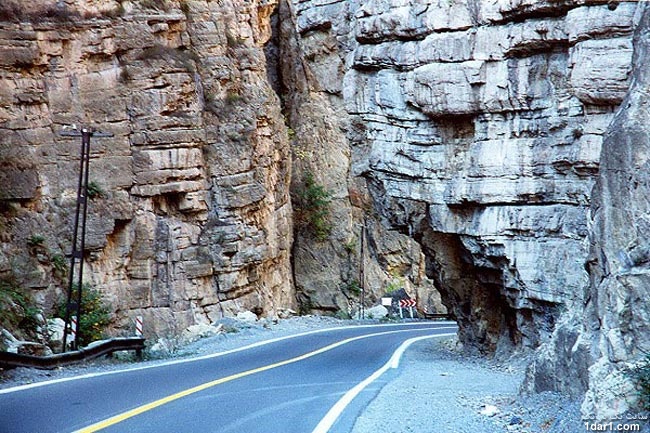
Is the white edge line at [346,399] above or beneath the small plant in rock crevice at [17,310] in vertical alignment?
beneath

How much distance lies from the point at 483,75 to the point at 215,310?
15.2m

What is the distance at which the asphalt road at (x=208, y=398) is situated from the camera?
870cm

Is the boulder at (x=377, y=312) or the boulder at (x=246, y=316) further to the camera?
the boulder at (x=377, y=312)

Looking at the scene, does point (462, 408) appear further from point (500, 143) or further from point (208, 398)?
point (500, 143)

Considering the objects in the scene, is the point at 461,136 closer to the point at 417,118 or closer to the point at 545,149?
the point at 417,118

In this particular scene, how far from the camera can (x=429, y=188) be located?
20.4 metres

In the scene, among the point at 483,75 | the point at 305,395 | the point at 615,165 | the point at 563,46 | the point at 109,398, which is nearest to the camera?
the point at 615,165

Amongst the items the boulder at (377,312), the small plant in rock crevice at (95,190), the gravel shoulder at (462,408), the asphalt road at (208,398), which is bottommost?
the boulder at (377,312)

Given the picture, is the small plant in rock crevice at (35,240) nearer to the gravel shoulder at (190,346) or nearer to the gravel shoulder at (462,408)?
the gravel shoulder at (190,346)

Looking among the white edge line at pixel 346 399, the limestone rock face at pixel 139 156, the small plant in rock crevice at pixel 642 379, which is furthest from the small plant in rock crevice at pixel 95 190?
the small plant in rock crevice at pixel 642 379

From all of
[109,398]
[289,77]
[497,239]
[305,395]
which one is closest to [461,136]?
[497,239]

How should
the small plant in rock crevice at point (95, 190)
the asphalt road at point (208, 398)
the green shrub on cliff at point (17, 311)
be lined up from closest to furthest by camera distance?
the asphalt road at point (208, 398) → the green shrub on cliff at point (17, 311) → the small plant in rock crevice at point (95, 190)

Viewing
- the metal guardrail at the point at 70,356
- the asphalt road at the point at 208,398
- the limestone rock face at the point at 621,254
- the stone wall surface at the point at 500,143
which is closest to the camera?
the limestone rock face at the point at 621,254

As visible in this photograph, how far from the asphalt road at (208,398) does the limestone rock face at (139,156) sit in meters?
10.6
